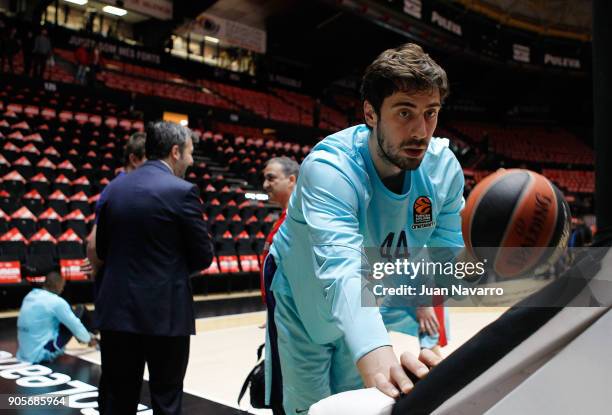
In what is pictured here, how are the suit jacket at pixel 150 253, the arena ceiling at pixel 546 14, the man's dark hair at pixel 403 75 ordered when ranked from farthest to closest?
the arena ceiling at pixel 546 14, the suit jacket at pixel 150 253, the man's dark hair at pixel 403 75

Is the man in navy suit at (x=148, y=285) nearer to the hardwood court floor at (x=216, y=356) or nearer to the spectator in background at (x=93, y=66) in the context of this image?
the hardwood court floor at (x=216, y=356)

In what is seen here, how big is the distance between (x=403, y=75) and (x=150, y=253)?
4.66 ft

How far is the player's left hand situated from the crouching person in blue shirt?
364 centimetres

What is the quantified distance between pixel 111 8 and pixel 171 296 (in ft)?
59.2

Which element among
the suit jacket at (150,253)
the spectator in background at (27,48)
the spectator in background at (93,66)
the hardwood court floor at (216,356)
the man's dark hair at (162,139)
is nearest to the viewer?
the suit jacket at (150,253)

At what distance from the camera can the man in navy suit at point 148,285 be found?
2.26 meters

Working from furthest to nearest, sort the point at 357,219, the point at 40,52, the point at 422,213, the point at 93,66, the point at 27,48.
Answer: the point at 27,48 < the point at 93,66 < the point at 40,52 < the point at 422,213 < the point at 357,219

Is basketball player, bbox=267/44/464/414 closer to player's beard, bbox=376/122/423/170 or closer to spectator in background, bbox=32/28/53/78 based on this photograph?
player's beard, bbox=376/122/423/170

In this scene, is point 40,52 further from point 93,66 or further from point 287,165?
point 287,165

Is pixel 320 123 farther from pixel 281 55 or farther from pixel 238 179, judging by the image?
pixel 238 179

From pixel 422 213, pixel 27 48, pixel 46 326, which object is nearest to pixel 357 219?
pixel 422 213

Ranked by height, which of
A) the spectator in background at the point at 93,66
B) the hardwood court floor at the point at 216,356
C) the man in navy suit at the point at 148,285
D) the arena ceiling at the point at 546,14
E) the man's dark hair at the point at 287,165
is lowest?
the hardwood court floor at the point at 216,356

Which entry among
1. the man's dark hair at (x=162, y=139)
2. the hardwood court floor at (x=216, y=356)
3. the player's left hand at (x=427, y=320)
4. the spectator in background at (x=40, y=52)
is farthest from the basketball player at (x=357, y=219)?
the spectator in background at (x=40, y=52)

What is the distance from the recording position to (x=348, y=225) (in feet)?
4.18
